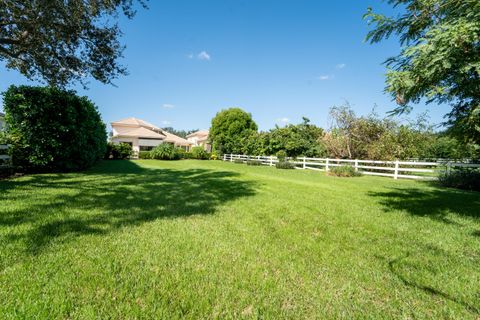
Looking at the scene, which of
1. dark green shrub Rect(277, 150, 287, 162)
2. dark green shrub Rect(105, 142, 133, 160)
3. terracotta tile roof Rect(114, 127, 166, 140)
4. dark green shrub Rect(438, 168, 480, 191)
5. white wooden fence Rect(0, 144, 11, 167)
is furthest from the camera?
terracotta tile roof Rect(114, 127, 166, 140)

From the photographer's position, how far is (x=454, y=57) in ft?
14.4

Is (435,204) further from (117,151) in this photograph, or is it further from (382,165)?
(117,151)

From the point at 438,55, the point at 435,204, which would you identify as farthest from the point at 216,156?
the point at 438,55

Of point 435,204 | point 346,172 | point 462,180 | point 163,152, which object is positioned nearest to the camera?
point 435,204

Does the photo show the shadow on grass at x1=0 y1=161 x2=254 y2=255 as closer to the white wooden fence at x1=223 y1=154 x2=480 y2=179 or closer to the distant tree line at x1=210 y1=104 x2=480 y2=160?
the distant tree line at x1=210 y1=104 x2=480 y2=160

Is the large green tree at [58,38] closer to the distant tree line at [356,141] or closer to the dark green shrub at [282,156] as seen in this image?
the distant tree line at [356,141]

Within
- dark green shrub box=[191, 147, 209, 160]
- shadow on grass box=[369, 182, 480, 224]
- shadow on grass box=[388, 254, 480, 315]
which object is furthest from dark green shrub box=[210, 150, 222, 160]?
shadow on grass box=[388, 254, 480, 315]

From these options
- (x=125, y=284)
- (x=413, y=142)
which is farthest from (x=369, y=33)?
(x=413, y=142)

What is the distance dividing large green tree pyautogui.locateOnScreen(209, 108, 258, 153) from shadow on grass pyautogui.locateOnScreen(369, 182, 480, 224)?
103 feet

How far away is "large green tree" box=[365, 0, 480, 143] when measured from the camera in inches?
165

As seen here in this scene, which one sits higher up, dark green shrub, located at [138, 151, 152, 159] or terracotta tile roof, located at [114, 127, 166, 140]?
terracotta tile roof, located at [114, 127, 166, 140]

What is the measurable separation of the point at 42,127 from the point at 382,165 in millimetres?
18415

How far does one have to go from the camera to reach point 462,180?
9688 mm

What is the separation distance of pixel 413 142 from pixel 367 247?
1631cm
